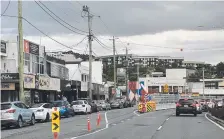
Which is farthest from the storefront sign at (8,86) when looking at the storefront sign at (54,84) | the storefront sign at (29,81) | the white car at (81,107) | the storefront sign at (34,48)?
the storefront sign at (54,84)

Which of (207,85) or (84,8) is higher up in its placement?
(84,8)

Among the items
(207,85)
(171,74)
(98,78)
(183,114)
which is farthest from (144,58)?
(183,114)

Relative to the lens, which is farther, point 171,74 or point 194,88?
point 194,88

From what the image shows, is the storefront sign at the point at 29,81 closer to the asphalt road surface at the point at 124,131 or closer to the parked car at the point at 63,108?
the parked car at the point at 63,108

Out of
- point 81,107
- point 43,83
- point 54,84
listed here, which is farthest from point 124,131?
point 54,84

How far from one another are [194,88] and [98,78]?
52.2 meters

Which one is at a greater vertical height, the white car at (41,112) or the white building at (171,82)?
the white building at (171,82)

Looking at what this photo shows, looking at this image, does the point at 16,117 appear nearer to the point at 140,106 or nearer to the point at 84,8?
the point at 140,106

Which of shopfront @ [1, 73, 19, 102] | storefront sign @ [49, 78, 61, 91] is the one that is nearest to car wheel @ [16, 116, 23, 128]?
shopfront @ [1, 73, 19, 102]

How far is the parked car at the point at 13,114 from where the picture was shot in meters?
24.8

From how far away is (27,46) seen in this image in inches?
1778

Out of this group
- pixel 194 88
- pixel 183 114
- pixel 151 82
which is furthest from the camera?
pixel 194 88

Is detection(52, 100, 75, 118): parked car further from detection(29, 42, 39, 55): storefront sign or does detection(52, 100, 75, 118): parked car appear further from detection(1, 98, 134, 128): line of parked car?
detection(29, 42, 39, 55): storefront sign

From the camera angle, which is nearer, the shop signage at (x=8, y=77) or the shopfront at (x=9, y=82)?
the shop signage at (x=8, y=77)
